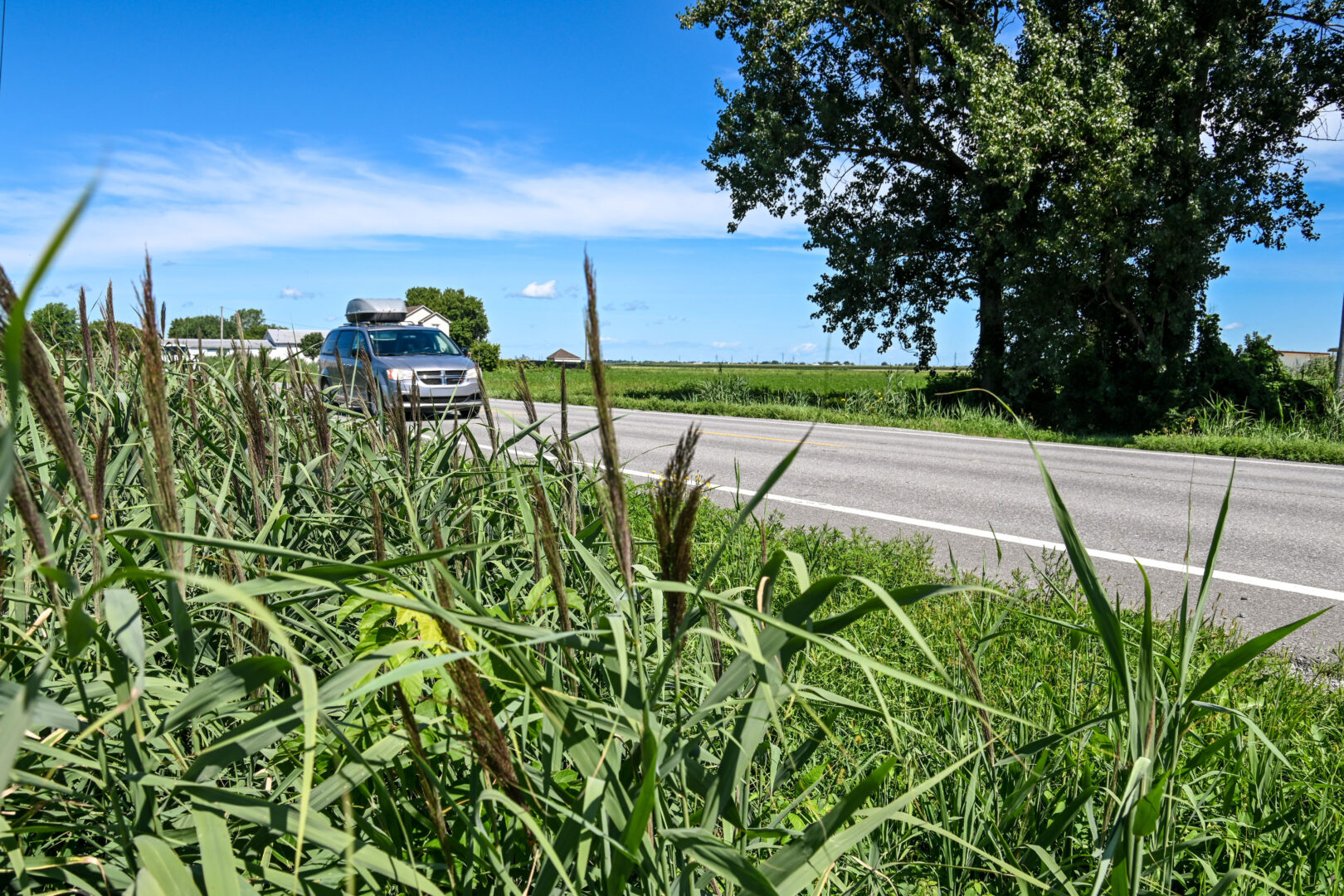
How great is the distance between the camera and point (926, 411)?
632 inches

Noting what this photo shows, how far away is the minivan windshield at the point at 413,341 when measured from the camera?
540 inches

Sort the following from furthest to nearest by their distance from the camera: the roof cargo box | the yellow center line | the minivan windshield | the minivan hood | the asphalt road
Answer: the roof cargo box < the minivan windshield < the minivan hood < the yellow center line < the asphalt road

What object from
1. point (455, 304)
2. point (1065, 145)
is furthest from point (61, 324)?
point (455, 304)

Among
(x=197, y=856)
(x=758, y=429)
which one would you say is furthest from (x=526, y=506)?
(x=758, y=429)

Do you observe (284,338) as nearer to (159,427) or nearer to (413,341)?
(159,427)

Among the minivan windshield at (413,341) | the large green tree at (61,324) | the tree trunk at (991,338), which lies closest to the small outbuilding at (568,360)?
the large green tree at (61,324)

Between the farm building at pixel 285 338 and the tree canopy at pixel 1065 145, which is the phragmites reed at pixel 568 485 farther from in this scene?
the tree canopy at pixel 1065 145

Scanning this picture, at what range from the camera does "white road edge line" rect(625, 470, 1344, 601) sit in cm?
454

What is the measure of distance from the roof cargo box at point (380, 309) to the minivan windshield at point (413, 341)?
10.4 meters

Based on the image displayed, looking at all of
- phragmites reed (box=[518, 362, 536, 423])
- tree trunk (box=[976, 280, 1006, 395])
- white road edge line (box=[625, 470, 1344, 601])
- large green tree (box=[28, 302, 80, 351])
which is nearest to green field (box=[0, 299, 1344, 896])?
phragmites reed (box=[518, 362, 536, 423])

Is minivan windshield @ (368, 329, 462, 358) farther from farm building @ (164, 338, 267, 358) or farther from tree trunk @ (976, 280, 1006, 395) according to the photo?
tree trunk @ (976, 280, 1006, 395)

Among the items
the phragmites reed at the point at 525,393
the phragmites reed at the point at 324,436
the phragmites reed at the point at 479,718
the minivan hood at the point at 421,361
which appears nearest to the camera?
the phragmites reed at the point at 479,718

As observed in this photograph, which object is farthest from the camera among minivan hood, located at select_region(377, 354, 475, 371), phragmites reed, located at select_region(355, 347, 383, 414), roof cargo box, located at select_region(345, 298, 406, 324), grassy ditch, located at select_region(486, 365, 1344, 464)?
roof cargo box, located at select_region(345, 298, 406, 324)

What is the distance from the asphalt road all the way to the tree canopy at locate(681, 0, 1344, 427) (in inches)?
142
